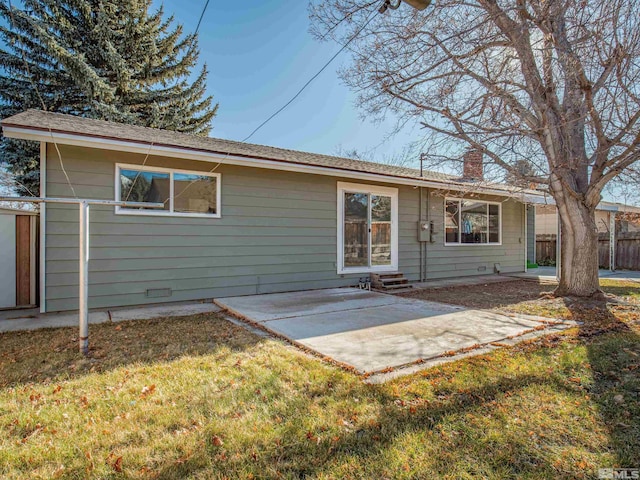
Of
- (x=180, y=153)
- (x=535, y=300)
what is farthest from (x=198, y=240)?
(x=535, y=300)

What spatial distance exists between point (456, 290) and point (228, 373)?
6127 millimetres

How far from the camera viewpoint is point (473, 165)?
712 cm

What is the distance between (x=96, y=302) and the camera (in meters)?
5.38

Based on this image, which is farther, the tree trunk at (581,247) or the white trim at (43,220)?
the tree trunk at (581,247)

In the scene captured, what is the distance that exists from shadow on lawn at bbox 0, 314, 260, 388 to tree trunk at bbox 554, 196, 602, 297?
19.8 feet

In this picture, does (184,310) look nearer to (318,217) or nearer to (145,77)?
(318,217)

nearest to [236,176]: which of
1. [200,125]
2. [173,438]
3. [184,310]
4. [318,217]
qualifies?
[318,217]

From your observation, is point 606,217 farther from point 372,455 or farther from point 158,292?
point 372,455

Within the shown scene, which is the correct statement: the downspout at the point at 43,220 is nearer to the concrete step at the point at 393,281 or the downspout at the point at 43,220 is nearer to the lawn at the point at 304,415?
the lawn at the point at 304,415

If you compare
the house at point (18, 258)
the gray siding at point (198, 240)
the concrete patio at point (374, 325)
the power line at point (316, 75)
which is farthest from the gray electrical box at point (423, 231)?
the house at point (18, 258)

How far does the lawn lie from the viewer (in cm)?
182

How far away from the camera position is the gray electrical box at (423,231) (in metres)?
8.76

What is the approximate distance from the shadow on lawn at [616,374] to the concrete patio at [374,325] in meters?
0.70

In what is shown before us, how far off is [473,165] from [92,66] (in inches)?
568
